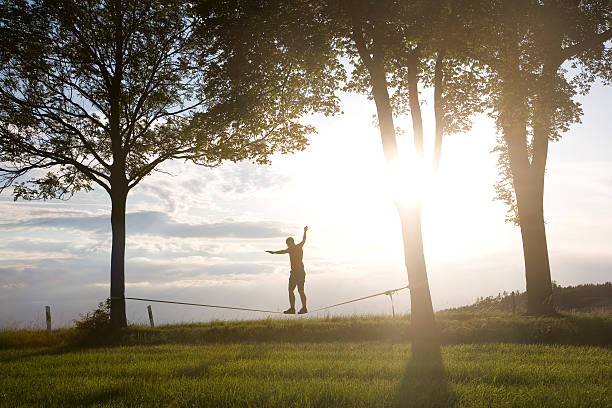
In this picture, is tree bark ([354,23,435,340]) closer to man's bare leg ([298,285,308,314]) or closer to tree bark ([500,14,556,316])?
man's bare leg ([298,285,308,314])

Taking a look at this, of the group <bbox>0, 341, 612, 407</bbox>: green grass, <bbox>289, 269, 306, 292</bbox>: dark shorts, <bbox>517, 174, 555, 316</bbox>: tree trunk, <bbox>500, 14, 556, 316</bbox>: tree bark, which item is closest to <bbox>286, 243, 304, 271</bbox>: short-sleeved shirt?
<bbox>289, 269, 306, 292</bbox>: dark shorts

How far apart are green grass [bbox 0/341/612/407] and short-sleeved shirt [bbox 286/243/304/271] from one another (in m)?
3.46

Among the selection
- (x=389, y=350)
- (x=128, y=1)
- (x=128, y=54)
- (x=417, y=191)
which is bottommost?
(x=389, y=350)

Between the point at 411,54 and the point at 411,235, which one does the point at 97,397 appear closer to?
the point at 411,235

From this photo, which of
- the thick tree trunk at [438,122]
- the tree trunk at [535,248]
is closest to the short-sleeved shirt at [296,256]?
the thick tree trunk at [438,122]

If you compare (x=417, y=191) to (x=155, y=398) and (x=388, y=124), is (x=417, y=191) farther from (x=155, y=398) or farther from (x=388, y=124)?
(x=155, y=398)

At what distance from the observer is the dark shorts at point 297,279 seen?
16625mm

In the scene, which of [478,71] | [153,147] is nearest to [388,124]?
[478,71]

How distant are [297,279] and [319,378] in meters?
7.58

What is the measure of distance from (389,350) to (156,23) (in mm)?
16483

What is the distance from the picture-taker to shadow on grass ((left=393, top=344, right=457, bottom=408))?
761 centimetres

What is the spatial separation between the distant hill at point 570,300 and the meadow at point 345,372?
1016cm

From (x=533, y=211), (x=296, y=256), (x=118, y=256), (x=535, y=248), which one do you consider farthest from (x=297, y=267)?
(x=533, y=211)

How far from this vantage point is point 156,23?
67.6ft
